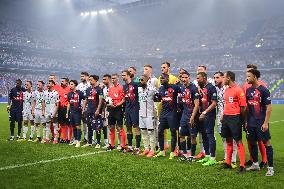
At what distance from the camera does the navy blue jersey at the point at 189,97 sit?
872 centimetres

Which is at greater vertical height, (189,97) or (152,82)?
(152,82)

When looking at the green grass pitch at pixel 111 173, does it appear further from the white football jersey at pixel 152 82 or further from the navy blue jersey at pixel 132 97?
the white football jersey at pixel 152 82

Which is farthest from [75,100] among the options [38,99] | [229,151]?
[229,151]

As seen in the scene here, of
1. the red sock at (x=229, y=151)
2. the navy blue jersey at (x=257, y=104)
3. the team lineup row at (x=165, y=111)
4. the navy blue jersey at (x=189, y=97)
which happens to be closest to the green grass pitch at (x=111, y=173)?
the red sock at (x=229, y=151)

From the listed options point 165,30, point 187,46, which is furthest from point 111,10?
point 187,46

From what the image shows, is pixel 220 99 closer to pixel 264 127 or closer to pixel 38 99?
pixel 264 127

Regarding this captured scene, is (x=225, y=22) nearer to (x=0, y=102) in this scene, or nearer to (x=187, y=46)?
(x=187, y=46)

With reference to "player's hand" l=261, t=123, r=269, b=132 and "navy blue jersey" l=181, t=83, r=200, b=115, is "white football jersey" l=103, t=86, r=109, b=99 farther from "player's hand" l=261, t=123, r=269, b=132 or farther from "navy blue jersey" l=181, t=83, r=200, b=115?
"player's hand" l=261, t=123, r=269, b=132

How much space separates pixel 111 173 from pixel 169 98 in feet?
9.60

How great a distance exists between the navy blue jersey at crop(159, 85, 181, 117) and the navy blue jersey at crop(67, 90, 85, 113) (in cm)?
377

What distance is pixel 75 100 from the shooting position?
38.4 ft

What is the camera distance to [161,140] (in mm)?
9305

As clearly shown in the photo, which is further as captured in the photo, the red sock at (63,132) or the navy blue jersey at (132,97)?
Answer: the red sock at (63,132)

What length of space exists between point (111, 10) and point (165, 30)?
12.3 meters
